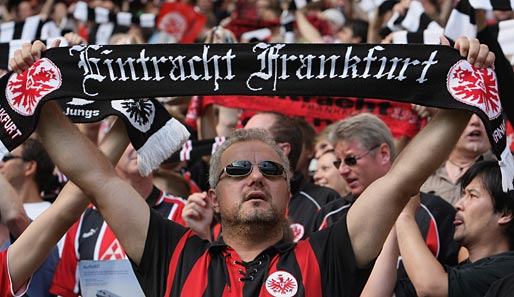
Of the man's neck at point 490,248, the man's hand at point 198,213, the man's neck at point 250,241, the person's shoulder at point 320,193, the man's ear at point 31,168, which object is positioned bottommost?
the man's neck at point 250,241

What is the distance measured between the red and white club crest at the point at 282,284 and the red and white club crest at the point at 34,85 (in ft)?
4.04

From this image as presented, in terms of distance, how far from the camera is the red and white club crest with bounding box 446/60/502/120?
156 inches

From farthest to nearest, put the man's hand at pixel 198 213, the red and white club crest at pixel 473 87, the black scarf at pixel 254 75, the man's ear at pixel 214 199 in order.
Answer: the man's hand at pixel 198 213
the man's ear at pixel 214 199
the black scarf at pixel 254 75
the red and white club crest at pixel 473 87

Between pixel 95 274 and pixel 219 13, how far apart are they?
10767 millimetres

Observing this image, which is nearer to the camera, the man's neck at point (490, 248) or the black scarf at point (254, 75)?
the black scarf at point (254, 75)

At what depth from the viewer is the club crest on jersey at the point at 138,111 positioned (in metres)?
4.51

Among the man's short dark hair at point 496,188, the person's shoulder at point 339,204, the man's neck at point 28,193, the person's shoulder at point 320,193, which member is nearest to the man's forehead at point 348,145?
the person's shoulder at point 339,204

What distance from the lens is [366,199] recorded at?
4.06 m

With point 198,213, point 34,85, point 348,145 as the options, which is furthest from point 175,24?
point 34,85

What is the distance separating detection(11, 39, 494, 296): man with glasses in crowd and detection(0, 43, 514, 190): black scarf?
96 mm

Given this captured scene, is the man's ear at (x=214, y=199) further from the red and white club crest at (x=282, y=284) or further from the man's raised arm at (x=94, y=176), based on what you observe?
the red and white club crest at (x=282, y=284)

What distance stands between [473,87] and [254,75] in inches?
36.1

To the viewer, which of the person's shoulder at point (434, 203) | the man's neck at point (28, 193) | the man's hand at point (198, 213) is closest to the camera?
the man's hand at point (198, 213)

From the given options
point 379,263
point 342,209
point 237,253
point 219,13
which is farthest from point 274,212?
point 219,13
